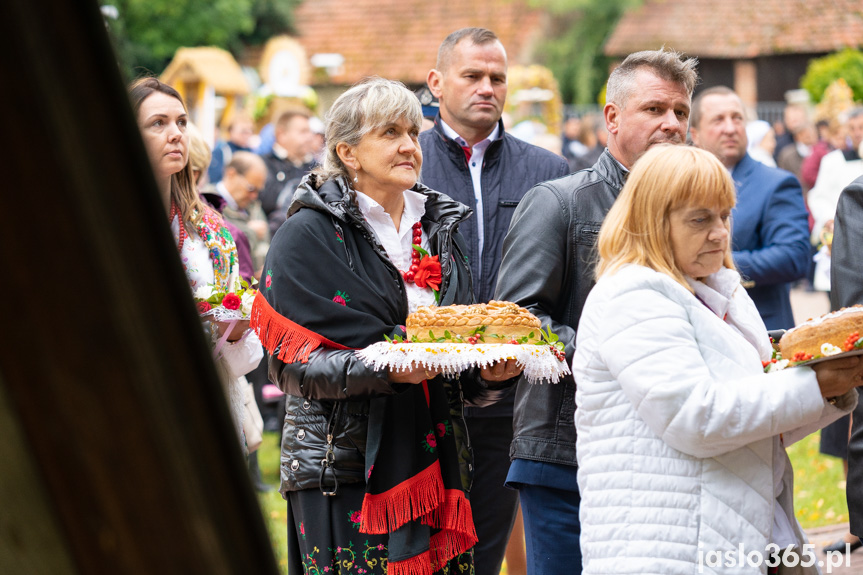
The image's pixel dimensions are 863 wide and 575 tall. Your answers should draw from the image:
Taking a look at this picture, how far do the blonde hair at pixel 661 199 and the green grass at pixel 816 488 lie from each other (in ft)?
12.7

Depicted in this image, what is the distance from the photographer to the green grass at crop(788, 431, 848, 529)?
6570mm

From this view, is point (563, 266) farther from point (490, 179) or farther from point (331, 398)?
point (490, 179)

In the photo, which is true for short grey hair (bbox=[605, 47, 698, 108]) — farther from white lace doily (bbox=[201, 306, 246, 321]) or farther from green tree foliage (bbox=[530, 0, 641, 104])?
green tree foliage (bbox=[530, 0, 641, 104])

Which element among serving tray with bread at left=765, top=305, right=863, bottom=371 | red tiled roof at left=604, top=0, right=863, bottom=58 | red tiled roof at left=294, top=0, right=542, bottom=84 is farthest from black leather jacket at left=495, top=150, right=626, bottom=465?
red tiled roof at left=294, top=0, right=542, bottom=84

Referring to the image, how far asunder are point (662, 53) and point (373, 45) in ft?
125

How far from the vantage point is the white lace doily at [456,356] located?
2.92 m

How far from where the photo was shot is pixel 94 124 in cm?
66

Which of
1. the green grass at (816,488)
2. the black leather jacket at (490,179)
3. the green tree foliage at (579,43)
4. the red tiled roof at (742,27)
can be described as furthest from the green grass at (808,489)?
the green tree foliage at (579,43)

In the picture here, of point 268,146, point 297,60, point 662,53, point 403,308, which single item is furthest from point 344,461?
point 297,60

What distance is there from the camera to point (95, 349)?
0.66 metres

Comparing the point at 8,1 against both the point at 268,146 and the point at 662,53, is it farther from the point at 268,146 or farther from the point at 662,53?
the point at 268,146

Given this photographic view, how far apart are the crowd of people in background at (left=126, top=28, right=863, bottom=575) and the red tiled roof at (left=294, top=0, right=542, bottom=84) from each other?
116 ft

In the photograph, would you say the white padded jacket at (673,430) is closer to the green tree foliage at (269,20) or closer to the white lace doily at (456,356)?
the white lace doily at (456,356)

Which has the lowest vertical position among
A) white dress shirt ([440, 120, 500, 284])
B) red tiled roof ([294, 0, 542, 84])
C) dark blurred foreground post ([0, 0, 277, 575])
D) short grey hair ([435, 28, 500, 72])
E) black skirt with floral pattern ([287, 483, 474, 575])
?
black skirt with floral pattern ([287, 483, 474, 575])
